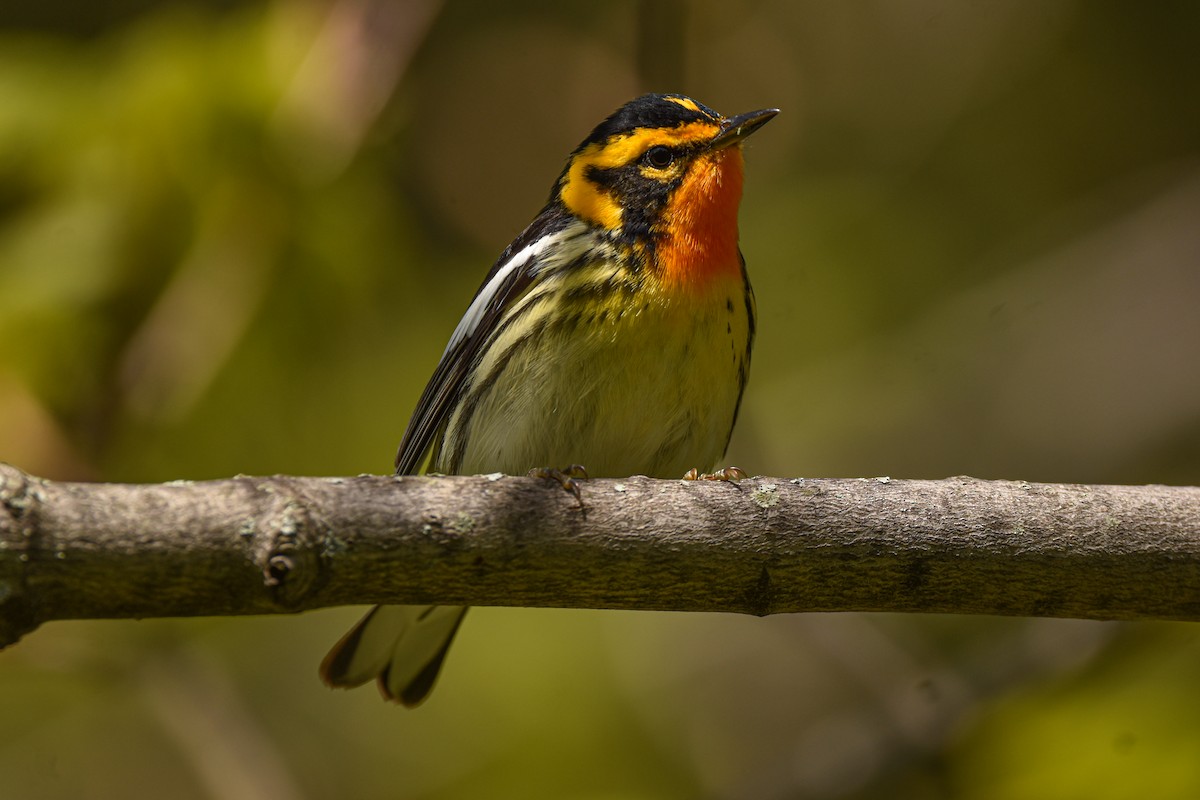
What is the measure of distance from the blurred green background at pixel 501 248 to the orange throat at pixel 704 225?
0.60m

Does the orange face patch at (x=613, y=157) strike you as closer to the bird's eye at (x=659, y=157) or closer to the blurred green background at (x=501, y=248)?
the bird's eye at (x=659, y=157)

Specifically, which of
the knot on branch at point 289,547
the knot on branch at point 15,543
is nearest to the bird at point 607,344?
the knot on branch at point 289,547

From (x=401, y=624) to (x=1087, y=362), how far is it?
12.7 ft

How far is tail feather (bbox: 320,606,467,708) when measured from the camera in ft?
12.9

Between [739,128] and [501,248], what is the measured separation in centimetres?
194

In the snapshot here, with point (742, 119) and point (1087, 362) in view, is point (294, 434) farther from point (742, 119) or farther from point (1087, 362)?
point (1087, 362)

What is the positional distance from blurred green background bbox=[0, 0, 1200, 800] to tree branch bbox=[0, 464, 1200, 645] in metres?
0.89

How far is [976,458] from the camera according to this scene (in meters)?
6.01

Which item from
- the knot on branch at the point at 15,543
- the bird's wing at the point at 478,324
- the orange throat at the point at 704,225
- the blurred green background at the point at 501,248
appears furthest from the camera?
the bird's wing at the point at 478,324

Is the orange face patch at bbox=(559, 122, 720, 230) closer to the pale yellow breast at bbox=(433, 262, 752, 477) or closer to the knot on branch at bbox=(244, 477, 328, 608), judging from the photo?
the pale yellow breast at bbox=(433, 262, 752, 477)

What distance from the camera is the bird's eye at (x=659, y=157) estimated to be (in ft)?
13.8

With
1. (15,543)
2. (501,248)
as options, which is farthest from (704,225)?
(15,543)

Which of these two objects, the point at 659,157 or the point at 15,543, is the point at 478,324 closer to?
the point at 659,157

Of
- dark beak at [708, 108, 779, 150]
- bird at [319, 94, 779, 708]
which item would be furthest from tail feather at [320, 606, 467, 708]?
dark beak at [708, 108, 779, 150]
